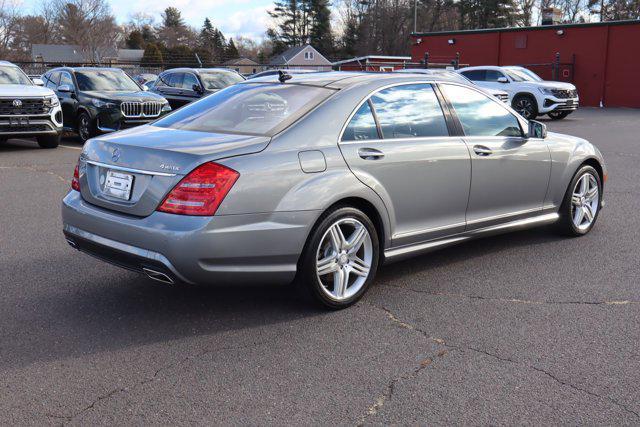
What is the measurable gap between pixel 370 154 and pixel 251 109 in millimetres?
939

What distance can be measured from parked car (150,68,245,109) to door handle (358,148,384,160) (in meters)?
12.9

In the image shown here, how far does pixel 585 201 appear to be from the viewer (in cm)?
669

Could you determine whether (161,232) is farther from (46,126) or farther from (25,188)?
(46,126)

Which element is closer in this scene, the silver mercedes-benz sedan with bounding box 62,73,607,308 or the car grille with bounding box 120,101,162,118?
the silver mercedes-benz sedan with bounding box 62,73,607,308

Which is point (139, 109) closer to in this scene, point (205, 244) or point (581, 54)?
point (205, 244)

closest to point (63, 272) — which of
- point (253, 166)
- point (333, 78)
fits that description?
point (253, 166)

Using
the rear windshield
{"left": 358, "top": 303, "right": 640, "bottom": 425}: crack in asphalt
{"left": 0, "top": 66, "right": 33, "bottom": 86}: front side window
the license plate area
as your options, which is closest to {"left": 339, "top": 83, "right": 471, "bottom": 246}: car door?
the rear windshield

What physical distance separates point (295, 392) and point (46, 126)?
37.8 ft

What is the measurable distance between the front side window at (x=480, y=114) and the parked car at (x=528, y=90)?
16484 mm

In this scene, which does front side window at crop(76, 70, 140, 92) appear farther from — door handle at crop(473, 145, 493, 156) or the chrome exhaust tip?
the chrome exhaust tip

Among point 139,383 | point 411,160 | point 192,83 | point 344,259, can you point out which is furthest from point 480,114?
point 192,83

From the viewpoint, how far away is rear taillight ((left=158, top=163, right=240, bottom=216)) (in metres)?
3.96

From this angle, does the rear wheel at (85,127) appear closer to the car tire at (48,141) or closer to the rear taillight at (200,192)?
the car tire at (48,141)

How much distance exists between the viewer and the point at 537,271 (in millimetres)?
5562
